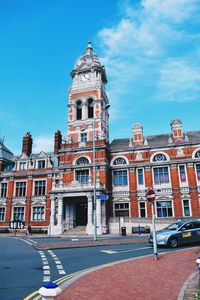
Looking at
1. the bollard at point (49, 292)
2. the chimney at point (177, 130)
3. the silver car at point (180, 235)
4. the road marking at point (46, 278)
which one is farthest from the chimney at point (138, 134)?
the bollard at point (49, 292)

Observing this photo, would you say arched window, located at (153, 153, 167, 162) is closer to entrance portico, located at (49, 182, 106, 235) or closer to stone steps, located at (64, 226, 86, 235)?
entrance portico, located at (49, 182, 106, 235)

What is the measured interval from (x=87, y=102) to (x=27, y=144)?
42.5 feet

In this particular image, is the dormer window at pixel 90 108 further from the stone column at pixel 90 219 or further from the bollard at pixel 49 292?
the bollard at pixel 49 292

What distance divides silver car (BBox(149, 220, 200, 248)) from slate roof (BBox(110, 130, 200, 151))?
790 inches

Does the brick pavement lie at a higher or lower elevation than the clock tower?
lower

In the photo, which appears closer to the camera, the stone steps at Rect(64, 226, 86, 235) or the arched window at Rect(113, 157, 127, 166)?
the stone steps at Rect(64, 226, 86, 235)

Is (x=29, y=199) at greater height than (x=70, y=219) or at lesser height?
greater

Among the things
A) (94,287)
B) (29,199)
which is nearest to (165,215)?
(29,199)

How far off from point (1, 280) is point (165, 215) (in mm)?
27982

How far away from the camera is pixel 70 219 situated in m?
32.3

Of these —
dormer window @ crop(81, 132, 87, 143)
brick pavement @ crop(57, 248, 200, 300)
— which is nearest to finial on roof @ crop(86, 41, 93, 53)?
dormer window @ crop(81, 132, 87, 143)

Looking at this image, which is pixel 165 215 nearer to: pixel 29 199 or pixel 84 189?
pixel 84 189

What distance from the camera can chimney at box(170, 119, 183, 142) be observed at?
35281 millimetres

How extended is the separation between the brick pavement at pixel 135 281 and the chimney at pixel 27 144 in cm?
3556
